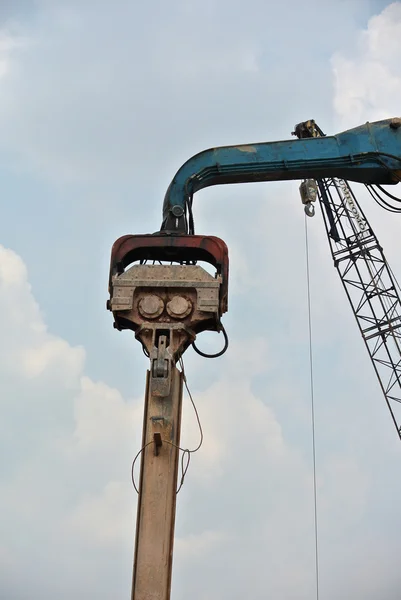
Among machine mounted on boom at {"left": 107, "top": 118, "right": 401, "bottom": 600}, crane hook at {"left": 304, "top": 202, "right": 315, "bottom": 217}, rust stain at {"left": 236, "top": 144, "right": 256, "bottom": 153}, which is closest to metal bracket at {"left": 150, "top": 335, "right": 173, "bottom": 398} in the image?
machine mounted on boom at {"left": 107, "top": 118, "right": 401, "bottom": 600}

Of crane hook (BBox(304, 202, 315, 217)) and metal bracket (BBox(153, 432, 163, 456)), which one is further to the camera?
crane hook (BBox(304, 202, 315, 217))

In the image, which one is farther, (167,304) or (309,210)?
(309,210)

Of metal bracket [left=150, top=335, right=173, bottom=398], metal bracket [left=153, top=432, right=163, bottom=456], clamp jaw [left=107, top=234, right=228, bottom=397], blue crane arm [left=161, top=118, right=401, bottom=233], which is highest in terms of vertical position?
blue crane arm [left=161, top=118, right=401, bottom=233]

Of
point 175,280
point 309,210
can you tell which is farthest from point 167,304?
point 309,210

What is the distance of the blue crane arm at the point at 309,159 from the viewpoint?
18375 mm

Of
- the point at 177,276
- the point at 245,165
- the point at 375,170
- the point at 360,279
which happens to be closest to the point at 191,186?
the point at 245,165

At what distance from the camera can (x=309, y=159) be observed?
1877cm

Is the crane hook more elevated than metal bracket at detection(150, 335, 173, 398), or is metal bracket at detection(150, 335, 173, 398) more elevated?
the crane hook

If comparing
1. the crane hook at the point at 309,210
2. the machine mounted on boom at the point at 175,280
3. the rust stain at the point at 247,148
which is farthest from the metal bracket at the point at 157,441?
the crane hook at the point at 309,210

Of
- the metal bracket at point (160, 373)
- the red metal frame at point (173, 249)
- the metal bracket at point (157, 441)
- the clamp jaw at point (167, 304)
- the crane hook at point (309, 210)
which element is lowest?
the metal bracket at point (157, 441)

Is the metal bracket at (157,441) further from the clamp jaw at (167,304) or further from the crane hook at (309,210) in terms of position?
the crane hook at (309,210)

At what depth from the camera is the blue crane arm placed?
18.4 metres

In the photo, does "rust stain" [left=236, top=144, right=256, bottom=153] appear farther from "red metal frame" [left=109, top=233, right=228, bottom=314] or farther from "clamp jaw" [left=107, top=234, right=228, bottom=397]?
"clamp jaw" [left=107, top=234, right=228, bottom=397]

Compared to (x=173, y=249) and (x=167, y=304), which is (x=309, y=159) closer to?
(x=173, y=249)
